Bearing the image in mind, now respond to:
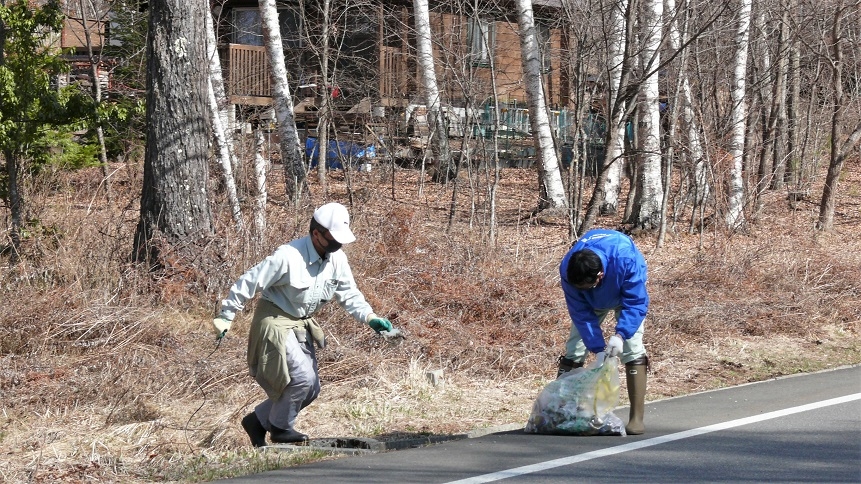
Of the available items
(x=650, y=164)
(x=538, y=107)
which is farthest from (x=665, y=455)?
(x=650, y=164)

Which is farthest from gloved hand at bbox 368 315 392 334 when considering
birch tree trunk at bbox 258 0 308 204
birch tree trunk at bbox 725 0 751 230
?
birch tree trunk at bbox 725 0 751 230

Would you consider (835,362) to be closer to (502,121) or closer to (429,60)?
(429,60)

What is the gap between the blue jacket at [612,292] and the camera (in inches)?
269

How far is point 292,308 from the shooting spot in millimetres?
6613

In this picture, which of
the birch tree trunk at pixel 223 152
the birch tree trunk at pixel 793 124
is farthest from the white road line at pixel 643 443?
the birch tree trunk at pixel 793 124

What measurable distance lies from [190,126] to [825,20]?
16.2 m

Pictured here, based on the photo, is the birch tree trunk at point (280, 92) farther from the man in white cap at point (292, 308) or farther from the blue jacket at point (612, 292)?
the blue jacket at point (612, 292)

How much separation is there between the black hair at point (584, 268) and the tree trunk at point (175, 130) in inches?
220

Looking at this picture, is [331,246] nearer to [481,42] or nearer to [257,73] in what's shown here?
[481,42]

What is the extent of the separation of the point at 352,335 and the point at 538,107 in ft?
30.9

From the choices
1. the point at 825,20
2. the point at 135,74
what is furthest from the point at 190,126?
the point at 825,20

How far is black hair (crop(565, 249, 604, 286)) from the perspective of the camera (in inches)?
262

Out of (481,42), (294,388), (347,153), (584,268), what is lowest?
(294,388)

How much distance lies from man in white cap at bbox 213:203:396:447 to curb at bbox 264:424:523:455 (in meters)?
0.15
